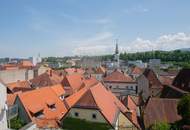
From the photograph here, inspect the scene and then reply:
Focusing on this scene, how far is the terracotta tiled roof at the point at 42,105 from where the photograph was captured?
91.4 ft

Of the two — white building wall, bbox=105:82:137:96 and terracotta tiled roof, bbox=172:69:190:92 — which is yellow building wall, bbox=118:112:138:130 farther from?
white building wall, bbox=105:82:137:96

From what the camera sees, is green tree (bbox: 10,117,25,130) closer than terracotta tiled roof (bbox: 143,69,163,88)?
Yes

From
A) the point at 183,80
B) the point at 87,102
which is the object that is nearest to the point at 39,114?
the point at 87,102

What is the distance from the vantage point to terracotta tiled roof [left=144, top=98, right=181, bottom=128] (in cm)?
2819

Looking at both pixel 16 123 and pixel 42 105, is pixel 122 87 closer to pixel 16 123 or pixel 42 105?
pixel 42 105

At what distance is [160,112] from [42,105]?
14678 millimetres

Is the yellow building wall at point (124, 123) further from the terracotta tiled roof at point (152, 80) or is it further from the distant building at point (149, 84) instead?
the terracotta tiled roof at point (152, 80)

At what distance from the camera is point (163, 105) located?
30.3 m

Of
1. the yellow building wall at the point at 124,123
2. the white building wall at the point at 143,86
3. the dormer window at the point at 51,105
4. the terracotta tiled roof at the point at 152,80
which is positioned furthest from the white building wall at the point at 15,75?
the yellow building wall at the point at 124,123

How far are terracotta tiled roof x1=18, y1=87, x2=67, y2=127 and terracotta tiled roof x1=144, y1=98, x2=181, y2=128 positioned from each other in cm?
1039

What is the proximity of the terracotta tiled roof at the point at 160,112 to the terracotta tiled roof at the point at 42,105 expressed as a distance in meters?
10.4

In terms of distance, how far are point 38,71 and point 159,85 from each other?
40459 millimetres

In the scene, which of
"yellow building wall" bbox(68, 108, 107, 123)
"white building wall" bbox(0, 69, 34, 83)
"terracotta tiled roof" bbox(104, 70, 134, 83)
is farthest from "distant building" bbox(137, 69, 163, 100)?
"white building wall" bbox(0, 69, 34, 83)

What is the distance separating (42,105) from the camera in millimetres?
30500
